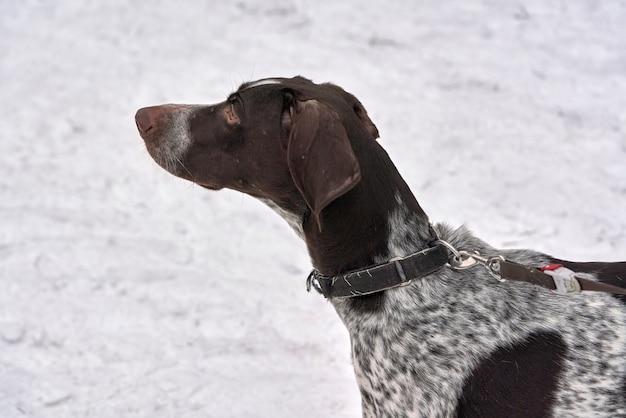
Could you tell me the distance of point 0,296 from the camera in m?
4.95

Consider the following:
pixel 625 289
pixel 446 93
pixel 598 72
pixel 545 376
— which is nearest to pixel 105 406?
pixel 545 376

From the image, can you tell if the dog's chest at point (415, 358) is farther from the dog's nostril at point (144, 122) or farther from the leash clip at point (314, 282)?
the dog's nostril at point (144, 122)

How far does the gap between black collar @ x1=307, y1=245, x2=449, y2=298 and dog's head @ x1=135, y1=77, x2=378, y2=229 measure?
0.33m

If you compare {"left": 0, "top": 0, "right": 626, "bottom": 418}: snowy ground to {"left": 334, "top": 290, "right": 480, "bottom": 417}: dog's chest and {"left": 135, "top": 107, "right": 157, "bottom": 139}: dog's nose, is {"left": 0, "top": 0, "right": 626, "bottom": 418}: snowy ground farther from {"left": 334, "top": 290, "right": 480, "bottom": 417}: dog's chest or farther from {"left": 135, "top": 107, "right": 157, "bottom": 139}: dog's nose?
{"left": 135, "top": 107, "right": 157, "bottom": 139}: dog's nose

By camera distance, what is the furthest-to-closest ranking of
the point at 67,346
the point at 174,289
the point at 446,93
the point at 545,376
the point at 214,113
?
the point at 446,93 → the point at 174,289 → the point at 67,346 → the point at 214,113 → the point at 545,376

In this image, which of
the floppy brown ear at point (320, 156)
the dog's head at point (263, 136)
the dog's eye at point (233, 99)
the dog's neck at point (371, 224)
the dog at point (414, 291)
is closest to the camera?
the floppy brown ear at point (320, 156)

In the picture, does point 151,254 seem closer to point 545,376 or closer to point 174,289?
point 174,289

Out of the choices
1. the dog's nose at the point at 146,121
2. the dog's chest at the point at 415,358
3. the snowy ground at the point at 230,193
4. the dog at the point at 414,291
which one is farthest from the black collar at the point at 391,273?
the snowy ground at the point at 230,193

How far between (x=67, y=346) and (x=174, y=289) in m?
0.79

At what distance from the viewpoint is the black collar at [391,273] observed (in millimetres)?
3061

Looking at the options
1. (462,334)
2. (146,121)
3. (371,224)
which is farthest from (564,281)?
(146,121)

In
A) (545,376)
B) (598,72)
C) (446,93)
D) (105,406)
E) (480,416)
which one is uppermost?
(598,72)

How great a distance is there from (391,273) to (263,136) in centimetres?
81

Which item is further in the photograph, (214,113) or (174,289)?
(174,289)
